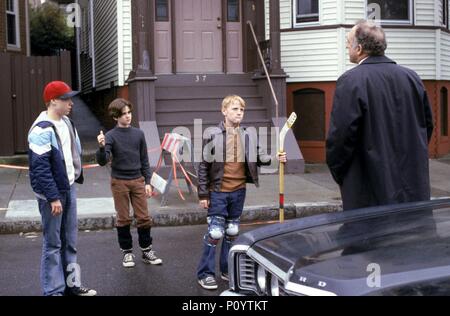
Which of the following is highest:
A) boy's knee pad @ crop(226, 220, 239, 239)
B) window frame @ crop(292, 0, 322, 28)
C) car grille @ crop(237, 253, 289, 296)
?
window frame @ crop(292, 0, 322, 28)

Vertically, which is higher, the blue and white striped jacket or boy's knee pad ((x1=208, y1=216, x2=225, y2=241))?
the blue and white striped jacket

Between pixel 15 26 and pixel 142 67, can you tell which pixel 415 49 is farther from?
pixel 15 26

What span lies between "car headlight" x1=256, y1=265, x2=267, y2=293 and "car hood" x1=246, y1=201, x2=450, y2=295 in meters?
0.07

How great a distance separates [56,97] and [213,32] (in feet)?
30.1

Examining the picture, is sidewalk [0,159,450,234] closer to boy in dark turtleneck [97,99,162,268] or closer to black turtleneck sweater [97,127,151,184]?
boy in dark turtleneck [97,99,162,268]

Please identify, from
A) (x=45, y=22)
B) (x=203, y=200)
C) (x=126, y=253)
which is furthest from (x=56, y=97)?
(x=45, y=22)

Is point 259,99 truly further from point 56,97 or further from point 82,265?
point 56,97

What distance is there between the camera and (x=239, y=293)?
3.22 meters

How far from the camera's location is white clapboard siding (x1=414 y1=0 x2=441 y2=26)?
1393 cm

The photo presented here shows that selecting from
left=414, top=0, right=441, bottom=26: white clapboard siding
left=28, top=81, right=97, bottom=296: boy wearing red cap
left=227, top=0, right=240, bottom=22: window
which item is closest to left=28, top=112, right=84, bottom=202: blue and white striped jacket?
left=28, top=81, right=97, bottom=296: boy wearing red cap

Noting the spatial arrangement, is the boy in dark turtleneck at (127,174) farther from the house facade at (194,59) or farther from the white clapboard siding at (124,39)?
the white clapboard siding at (124,39)

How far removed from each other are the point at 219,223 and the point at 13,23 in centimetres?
1368

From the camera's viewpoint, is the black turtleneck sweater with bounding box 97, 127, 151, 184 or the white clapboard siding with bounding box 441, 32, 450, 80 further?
the white clapboard siding with bounding box 441, 32, 450, 80
